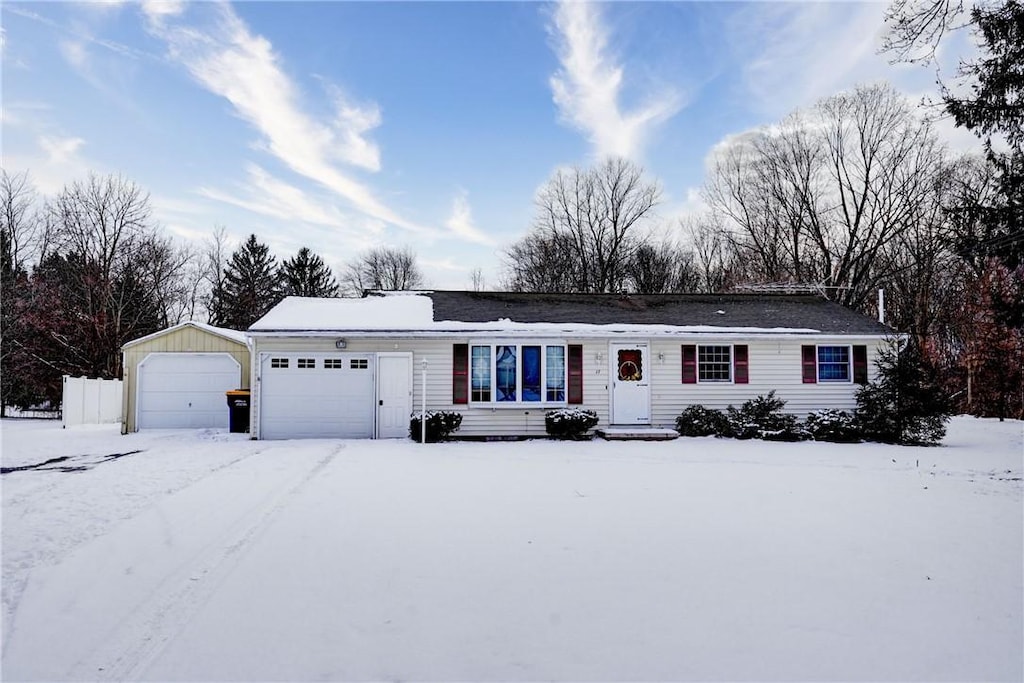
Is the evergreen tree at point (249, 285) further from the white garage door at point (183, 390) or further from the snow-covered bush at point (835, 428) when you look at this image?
the snow-covered bush at point (835, 428)

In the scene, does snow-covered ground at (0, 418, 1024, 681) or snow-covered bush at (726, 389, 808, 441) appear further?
snow-covered bush at (726, 389, 808, 441)

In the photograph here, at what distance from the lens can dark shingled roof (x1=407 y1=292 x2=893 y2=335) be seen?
14.7 metres

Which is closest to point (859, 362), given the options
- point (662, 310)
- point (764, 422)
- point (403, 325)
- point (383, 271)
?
point (764, 422)

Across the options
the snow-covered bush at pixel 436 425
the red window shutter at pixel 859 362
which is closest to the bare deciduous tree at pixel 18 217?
the snow-covered bush at pixel 436 425

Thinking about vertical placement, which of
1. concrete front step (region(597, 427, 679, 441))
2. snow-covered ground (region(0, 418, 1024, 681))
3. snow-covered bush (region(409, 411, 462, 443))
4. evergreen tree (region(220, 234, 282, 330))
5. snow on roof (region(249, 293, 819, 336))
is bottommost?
snow-covered ground (region(0, 418, 1024, 681))

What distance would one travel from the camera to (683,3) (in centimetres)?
1213

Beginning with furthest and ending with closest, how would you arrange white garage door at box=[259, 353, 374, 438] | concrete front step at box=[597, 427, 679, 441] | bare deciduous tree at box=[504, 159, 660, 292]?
1. bare deciduous tree at box=[504, 159, 660, 292]
2. white garage door at box=[259, 353, 374, 438]
3. concrete front step at box=[597, 427, 679, 441]

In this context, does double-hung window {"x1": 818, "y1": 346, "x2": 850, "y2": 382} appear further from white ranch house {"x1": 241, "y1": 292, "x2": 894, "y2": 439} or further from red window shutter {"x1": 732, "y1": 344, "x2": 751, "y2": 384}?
red window shutter {"x1": 732, "y1": 344, "x2": 751, "y2": 384}

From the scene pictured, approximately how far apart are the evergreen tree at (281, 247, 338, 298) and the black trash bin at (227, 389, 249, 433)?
25.2 m

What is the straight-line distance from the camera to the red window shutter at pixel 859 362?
1453cm

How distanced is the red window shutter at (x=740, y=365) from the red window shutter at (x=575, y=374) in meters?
3.97

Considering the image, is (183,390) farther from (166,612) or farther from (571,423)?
(166,612)

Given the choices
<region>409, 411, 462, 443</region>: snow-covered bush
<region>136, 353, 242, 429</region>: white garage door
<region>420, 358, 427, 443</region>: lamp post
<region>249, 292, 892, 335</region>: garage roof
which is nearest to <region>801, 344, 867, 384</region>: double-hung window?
<region>249, 292, 892, 335</region>: garage roof

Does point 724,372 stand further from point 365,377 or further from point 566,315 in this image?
point 365,377
